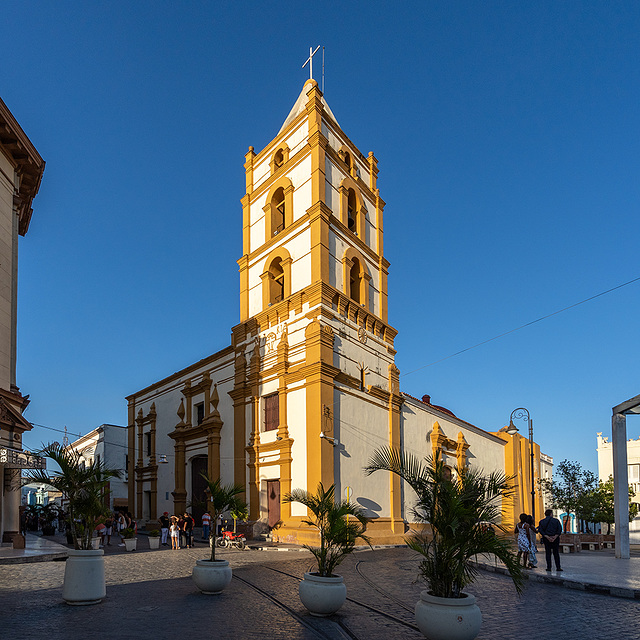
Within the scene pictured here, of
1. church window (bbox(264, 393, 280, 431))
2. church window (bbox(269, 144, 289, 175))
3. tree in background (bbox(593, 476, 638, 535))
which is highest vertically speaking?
church window (bbox(269, 144, 289, 175))

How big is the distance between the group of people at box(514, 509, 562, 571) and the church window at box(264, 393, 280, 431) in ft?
42.0

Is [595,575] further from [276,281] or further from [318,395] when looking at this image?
[276,281]

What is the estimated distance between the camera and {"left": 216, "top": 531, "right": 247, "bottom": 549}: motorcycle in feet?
74.3

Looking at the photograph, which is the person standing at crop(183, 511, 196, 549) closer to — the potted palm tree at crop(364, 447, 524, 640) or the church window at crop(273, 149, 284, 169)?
the potted palm tree at crop(364, 447, 524, 640)

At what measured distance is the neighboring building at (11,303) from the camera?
20594 millimetres

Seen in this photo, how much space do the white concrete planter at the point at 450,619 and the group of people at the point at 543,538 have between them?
7.88m

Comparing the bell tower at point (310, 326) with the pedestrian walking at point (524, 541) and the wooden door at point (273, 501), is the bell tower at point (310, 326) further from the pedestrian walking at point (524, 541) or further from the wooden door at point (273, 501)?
the pedestrian walking at point (524, 541)

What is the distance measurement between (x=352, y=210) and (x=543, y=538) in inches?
795

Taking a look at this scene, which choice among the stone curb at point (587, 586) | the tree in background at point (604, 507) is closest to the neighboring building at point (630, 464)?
the tree in background at point (604, 507)

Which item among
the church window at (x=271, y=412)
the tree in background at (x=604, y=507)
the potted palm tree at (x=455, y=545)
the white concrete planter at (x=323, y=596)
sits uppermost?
the church window at (x=271, y=412)

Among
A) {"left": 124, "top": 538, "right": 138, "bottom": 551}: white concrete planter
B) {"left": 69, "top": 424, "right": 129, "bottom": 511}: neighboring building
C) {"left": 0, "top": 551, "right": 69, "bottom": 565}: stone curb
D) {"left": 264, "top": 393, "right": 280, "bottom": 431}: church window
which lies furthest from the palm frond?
{"left": 69, "top": 424, "right": 129, "bottom": 511}: neighboring building

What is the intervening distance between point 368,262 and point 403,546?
13.8 metres

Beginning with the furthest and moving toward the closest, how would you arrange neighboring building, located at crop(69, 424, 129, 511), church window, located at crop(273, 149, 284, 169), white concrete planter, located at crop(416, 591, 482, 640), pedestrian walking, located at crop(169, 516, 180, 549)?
1. neighboring building, located at crop(69, 424, 129, 511)
2. church window, located at crop(273, 149, 284, 169)
3. pedestrian walking, located at crop(169, 516, 180, 549)
4. white concrete planter, located at crop(416, 591, 482, 640)

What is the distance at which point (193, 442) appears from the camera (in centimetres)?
3234
